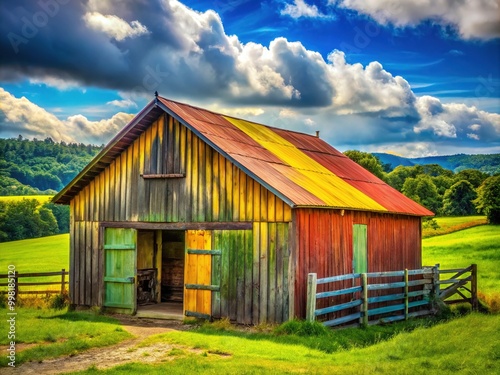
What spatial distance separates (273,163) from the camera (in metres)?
19.8

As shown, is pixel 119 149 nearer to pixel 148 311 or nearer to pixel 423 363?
pixel 148 311

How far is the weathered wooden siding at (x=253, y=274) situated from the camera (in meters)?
16.9

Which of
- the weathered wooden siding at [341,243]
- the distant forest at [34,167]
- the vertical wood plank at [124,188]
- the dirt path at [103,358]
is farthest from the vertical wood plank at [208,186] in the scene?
the distant forest at [34,167]

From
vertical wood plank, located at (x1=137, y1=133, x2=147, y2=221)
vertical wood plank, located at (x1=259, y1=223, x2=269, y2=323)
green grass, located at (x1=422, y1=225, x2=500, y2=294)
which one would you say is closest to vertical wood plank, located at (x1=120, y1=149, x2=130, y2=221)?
vertical wood plank, located at (x1=137, y1=133, x2=147, y2=221)

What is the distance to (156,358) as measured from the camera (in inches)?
524

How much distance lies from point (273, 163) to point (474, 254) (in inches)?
944

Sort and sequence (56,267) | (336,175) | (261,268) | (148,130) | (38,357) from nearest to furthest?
1. (38,357)
2. (261,268)
3. (148,130)
4. (336,175)
5. (56,267)

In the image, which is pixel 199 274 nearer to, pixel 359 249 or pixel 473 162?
pixel 359 249

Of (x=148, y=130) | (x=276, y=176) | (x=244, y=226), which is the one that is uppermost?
(x=148, y=130)

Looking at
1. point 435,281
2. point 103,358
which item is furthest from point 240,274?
point 435,281

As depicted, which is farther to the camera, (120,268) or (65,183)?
(65,183)

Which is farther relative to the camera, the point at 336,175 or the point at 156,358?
the point at 336,175

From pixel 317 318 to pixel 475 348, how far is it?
492cm

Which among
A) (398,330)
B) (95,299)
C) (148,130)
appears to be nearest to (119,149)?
(148,130)
